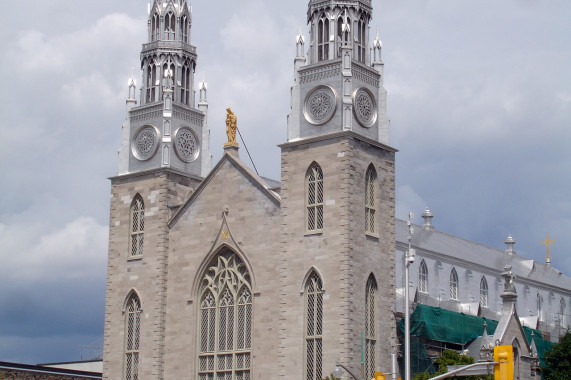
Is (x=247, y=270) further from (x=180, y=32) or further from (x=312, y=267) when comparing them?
(x=180, y=32)

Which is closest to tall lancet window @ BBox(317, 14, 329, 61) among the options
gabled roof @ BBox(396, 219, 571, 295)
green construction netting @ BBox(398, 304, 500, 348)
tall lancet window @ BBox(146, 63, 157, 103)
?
tall lancet window @ BBox(146, 63, 157, 103)

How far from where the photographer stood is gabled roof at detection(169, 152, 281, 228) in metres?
60.2

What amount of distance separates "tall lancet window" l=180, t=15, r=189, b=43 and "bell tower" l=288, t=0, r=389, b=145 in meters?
11.9

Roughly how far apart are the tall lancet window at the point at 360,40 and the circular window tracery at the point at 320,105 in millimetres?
3019

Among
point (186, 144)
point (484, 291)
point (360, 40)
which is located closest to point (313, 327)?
point (360, 40)

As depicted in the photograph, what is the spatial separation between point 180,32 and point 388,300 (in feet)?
78.5

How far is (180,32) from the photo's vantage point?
7075 cm

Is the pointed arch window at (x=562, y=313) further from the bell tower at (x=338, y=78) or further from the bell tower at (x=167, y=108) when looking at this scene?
the bell tower at (x=338, y=78)

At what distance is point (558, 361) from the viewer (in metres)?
74.8

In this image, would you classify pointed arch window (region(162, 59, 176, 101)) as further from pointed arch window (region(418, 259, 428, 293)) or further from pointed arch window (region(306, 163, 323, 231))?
pointed arch window (region(418, 259, 428, 293))

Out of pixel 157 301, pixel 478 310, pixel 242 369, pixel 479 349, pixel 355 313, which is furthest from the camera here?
pixel 478 310

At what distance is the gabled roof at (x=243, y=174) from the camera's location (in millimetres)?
60234

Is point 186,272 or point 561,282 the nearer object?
point 186,272

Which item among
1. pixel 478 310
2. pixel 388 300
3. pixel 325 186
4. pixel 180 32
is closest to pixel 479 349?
pixel 478 310
